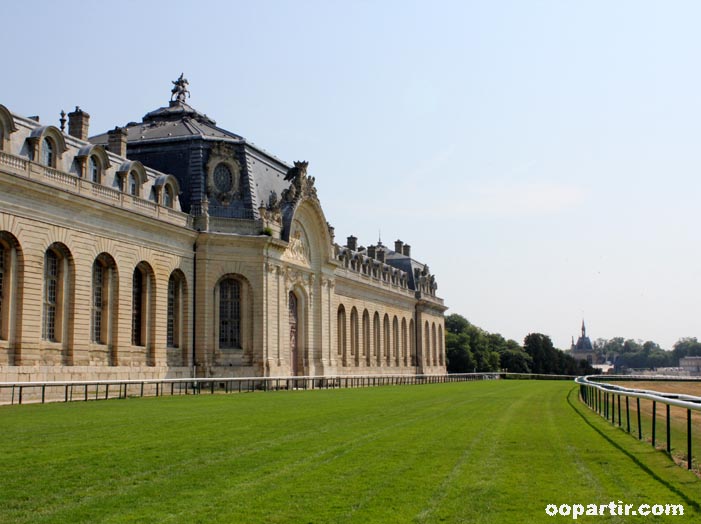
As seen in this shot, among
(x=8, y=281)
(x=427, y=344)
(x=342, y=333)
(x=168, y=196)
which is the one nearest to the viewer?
(x=8, y=281)

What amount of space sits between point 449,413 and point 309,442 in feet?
32.8

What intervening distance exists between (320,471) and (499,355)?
13041 cm

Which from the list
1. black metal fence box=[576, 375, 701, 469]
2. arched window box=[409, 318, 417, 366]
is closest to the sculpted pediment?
black metal fence box=[576, 375, 701, 469]

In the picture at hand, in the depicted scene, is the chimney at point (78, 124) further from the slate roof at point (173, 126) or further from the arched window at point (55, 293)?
the arched window at point (55, 293)

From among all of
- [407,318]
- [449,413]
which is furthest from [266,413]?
[407,318]

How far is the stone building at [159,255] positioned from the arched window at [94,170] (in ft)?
0.23

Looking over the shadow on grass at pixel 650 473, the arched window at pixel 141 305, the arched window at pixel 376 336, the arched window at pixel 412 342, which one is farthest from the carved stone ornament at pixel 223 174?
the arched window at pixel 412 342

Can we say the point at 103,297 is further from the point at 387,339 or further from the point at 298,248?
the point at 387,339

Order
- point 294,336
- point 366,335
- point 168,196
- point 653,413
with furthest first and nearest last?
point 366,335 < point 294,336 < point 168,196 < point 653,413

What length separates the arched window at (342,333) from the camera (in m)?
76.6

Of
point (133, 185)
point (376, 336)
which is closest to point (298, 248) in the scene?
point (133, 185)

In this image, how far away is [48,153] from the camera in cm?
3875

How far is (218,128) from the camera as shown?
190 feet

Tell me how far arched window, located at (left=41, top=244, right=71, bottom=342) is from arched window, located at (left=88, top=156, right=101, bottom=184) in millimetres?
4631
